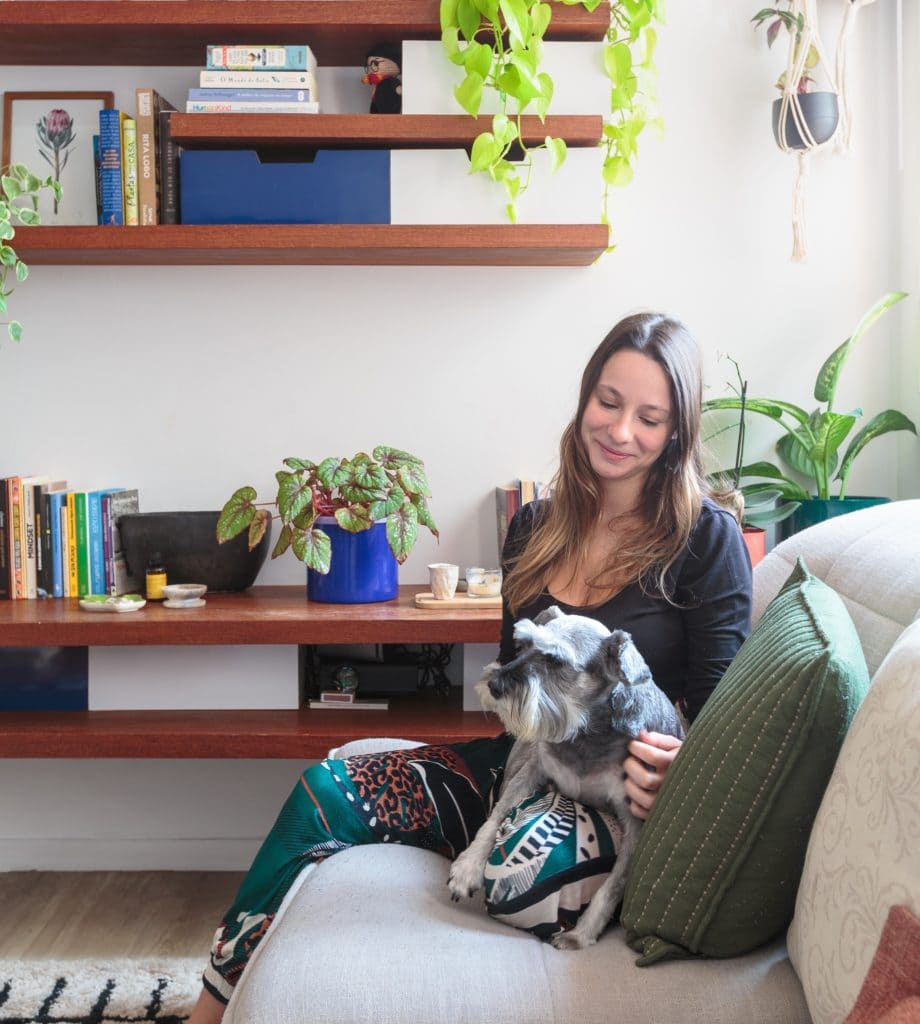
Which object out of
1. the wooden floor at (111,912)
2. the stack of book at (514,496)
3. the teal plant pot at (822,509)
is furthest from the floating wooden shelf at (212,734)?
the teal plant pot at (822,509)

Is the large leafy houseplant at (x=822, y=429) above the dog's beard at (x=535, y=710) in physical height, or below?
above

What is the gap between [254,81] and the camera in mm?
2480

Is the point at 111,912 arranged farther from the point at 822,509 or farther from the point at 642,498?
the point at 822,509

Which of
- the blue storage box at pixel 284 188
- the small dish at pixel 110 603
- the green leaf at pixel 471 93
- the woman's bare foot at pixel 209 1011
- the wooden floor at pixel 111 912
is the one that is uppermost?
the green leaf at pixel 471 93

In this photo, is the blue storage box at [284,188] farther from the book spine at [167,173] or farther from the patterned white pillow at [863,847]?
the patterned white pillow at [863,847]

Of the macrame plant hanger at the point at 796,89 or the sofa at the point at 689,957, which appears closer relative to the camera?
the sofa at the point at 689,957

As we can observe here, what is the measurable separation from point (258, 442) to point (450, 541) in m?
0.56

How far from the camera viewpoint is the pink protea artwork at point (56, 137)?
271 centimetres

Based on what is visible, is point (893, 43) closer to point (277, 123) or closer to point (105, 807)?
point (277, 123)

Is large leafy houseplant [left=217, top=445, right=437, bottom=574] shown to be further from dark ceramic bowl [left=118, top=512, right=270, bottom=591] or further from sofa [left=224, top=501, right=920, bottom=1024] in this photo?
sofa [left=224, top=501, right=920, bottom=1024]

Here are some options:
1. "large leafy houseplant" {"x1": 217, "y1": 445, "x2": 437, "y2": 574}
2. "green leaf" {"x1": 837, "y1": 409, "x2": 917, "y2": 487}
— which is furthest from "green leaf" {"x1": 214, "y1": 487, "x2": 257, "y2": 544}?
"green leaf" {"x1": 837, "y1": 409, "x2": 917, "y2": 487}

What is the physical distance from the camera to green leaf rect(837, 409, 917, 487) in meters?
2.58

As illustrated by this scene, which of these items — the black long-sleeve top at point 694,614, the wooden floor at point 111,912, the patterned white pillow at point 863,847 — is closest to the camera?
the patterned white pillow at point 863,847

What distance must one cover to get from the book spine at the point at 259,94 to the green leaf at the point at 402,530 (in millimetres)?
961
